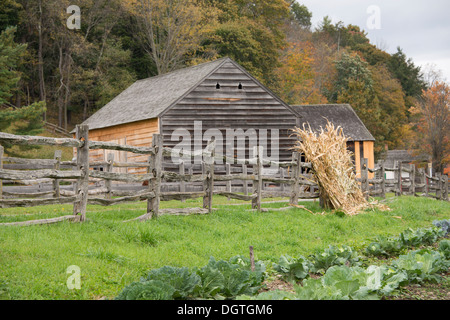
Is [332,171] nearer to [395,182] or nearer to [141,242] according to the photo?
[141,242]

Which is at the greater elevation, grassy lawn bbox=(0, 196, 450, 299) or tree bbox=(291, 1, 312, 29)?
tree bbox=(291, 1, 312, 29)

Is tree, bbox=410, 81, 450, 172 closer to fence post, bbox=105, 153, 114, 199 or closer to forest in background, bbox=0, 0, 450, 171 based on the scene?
forest in background, bbox=0, 0, 450, 171

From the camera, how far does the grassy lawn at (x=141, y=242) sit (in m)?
5.25

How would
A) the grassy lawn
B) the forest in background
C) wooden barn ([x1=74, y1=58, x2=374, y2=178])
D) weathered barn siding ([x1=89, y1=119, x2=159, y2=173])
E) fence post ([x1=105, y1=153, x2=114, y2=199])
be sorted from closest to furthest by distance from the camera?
the grassy lawn, fence post ([x1=105, y1=153, x2=114, y2=199]), wooden barn ([x1=74, y1=58, x2=374, y2=178]), weathered barn siding ([x1=89, y1=119, x2=159, y2=173]), the forest in background

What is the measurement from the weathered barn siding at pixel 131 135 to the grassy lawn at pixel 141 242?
385 inches

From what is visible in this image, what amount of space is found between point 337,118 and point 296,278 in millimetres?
26794

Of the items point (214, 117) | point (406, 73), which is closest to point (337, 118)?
point (214, 117)

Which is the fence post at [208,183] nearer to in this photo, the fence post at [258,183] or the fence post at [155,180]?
the fence post at [155,180]

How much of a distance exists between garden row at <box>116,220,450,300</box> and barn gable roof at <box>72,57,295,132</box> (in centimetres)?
1543

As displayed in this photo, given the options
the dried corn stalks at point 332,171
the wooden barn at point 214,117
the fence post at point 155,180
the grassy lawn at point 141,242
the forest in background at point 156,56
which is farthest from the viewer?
the forest in background at point 156,56

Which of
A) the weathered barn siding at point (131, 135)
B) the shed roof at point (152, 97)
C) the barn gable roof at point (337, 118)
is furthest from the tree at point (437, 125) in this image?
the weathered barn siding at point (131, 135)

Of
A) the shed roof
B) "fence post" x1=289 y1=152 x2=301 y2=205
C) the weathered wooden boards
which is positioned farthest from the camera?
the shed roof

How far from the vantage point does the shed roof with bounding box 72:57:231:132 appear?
21969 millimetres

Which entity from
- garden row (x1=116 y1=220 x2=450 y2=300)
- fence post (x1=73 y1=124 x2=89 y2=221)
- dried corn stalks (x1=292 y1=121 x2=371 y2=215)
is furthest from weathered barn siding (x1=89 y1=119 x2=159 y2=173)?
garden row (x1=116 y1=220 x2=450 y2=300)
